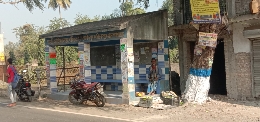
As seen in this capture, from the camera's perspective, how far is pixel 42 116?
9.36 metres

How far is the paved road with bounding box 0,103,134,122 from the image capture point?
28.5 feet

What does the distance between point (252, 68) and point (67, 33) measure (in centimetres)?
713

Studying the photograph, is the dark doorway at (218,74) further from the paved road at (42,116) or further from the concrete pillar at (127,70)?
the paved road at (42,116)

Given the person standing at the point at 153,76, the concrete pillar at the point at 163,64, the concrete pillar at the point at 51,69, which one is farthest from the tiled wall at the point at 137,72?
the concrete pillar at the point at 51,69

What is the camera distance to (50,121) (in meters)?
8.53

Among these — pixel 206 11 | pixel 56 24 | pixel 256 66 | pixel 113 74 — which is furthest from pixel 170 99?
pixel 56 24

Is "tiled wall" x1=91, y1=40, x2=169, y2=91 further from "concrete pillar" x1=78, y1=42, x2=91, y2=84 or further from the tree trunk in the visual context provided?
the tree trunk

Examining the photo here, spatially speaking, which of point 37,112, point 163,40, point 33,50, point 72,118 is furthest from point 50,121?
point 33,50

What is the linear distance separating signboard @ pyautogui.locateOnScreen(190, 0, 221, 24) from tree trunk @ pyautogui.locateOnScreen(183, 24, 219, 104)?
304 millimetres

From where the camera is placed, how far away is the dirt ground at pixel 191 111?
8.52m

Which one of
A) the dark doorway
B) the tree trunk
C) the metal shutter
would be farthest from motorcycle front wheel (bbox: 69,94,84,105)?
the metal shutter

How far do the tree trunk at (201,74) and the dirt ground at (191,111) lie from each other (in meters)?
0.39

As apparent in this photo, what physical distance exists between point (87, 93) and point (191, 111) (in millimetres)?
3841

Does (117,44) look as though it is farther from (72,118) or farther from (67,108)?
(72,118)
